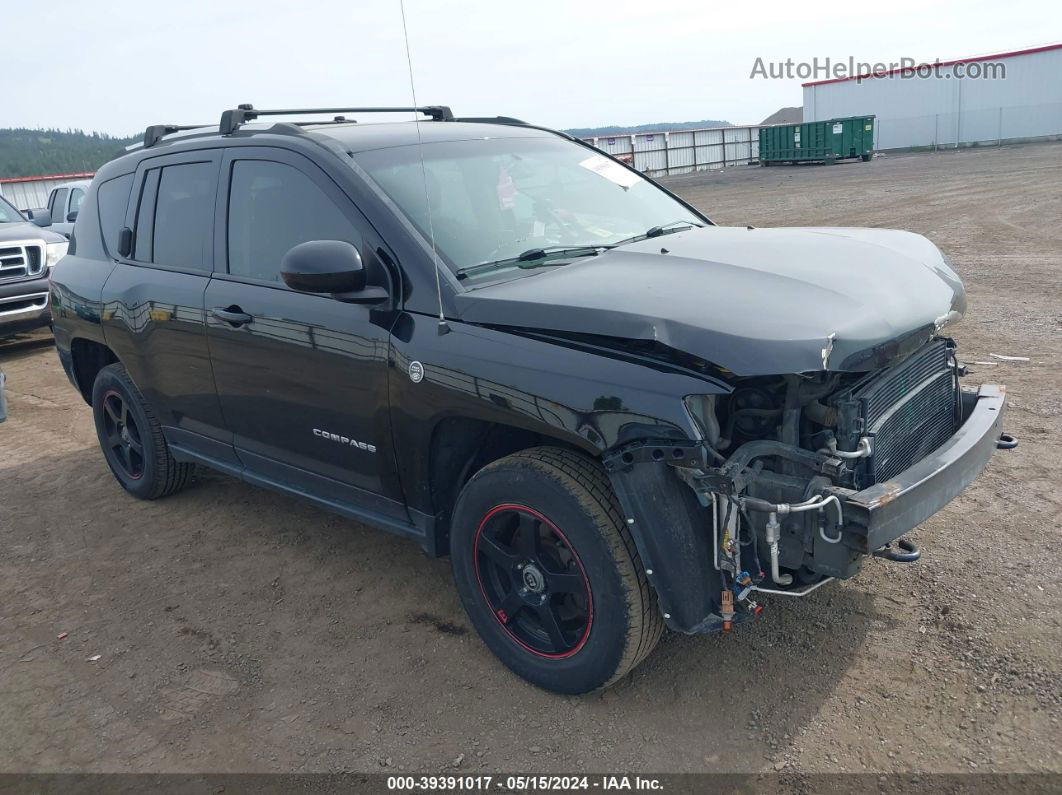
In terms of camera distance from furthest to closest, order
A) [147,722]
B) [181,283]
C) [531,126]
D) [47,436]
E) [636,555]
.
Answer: [47,436] < [531,126] < [181,283] < [147,722] < [636,555]

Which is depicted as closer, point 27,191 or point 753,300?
point 753,300

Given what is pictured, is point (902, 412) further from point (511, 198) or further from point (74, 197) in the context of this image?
point (74, 197)

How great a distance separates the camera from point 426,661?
11.2ft

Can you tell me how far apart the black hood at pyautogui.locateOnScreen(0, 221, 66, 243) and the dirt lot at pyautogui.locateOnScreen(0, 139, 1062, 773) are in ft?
19.1

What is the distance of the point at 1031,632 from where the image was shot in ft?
10.6

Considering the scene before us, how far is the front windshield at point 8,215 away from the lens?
1059 cm

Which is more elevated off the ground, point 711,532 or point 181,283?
point 181,283

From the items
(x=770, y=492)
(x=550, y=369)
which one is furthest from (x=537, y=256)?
(x=770, y=492)

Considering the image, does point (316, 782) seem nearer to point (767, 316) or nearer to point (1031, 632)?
point (767, 316)

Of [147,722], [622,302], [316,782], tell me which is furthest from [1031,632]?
[147,722]

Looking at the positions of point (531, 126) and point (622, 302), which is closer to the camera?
point (622, 302)

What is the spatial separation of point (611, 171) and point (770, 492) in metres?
2.27

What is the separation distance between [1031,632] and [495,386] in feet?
7.27

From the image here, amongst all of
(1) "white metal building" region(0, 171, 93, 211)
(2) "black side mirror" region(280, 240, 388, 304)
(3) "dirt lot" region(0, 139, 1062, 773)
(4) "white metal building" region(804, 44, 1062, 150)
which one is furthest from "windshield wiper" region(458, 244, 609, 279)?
(4) "white metal building" region(804, 44, 1062, 150)
